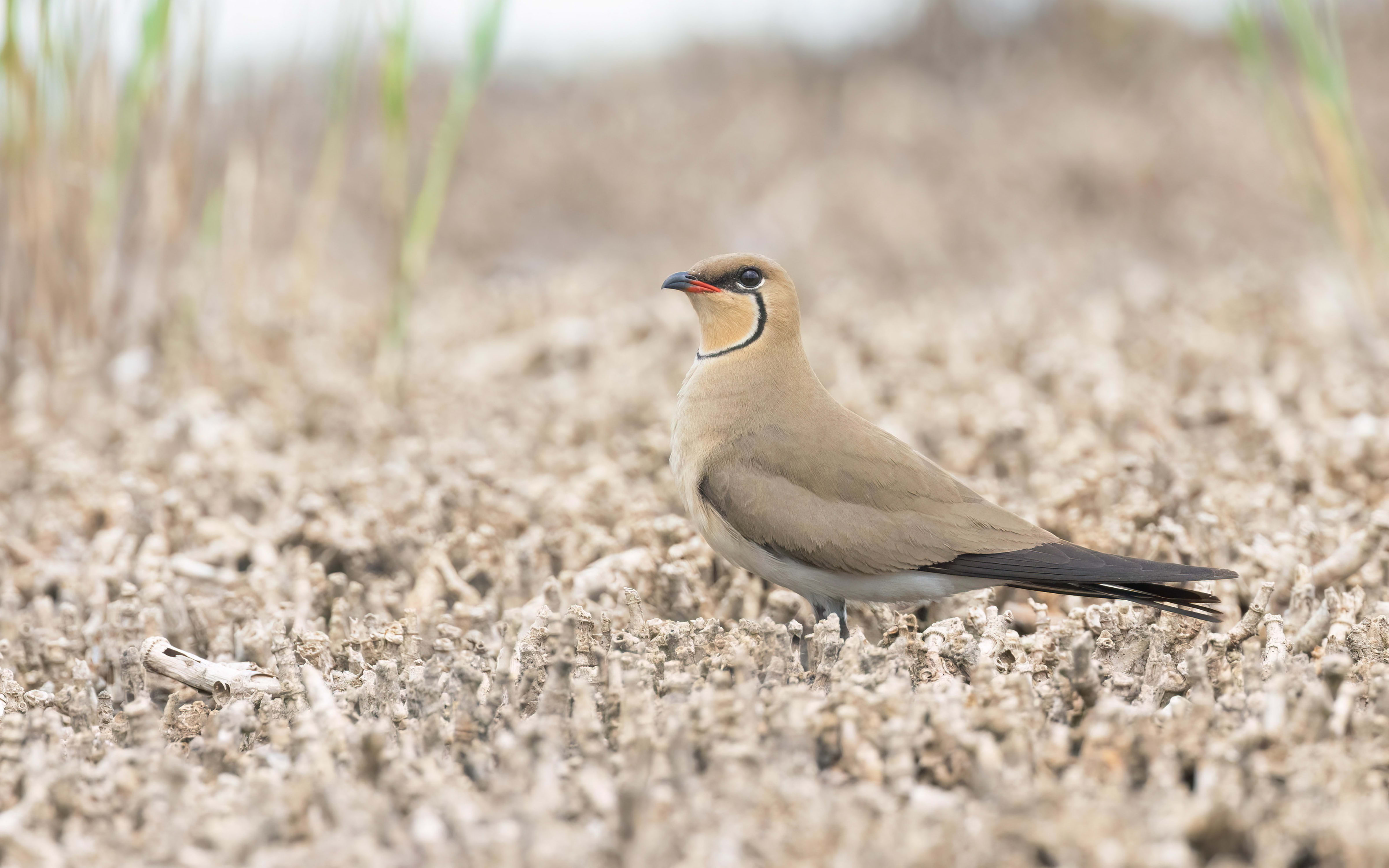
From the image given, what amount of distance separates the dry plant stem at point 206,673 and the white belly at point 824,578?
0.94 metres

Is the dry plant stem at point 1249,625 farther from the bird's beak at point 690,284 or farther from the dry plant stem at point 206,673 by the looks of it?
the dry plant stem at point 206,673

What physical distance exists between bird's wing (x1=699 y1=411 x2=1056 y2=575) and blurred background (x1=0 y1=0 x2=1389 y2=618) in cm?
60

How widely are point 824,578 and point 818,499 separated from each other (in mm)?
172

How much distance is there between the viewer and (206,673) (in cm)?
250

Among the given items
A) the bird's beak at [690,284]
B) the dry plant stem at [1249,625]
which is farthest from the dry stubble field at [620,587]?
the bird's beak at [690,284]

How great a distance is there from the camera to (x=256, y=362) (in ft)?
17.7

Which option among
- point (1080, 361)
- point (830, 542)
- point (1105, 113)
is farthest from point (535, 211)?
point (830, 542)

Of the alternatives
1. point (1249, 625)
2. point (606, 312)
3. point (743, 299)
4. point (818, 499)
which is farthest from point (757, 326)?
point (606, 312)

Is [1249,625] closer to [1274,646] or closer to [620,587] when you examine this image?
[1274,646]

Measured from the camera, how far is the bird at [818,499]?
2.52 m

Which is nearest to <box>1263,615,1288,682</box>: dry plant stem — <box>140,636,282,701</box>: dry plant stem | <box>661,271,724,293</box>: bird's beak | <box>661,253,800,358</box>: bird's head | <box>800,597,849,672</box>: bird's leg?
<box>800,597,849,672</box>: bird's leg

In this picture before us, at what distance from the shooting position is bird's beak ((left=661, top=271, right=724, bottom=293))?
3.04 metres

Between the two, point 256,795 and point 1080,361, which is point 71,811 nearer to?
point 256,795

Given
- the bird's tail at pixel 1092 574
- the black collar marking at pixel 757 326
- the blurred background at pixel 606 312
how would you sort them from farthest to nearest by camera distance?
the blurred background at pixel 606 312
the black collar marking at pixel 757 326
the bird's tail at pixel 1092 574
